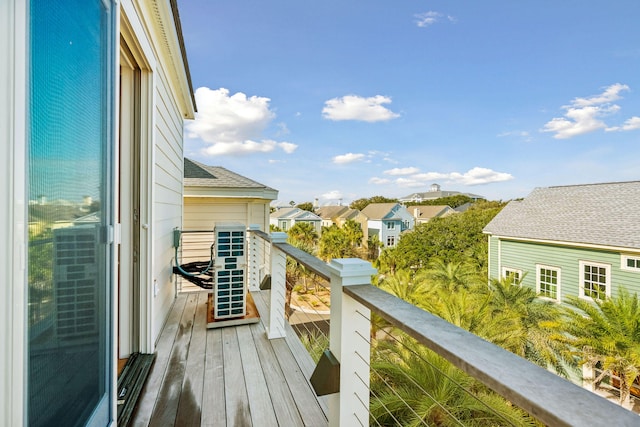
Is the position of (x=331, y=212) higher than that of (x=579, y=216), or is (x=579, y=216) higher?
(x=331, y=212)

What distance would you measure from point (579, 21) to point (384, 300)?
24414mm

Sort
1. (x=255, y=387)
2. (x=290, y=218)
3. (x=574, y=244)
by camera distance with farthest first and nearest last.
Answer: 1. (x=290, y=218)
2. (x=574, y=244)
3. (x=255, y=387)

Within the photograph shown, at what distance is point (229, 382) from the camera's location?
6.70 ft

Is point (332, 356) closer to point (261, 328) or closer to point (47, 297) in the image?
point (47, 297)

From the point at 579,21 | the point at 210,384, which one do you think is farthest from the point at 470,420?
the point at 579,21

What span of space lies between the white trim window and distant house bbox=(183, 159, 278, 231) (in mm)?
10784

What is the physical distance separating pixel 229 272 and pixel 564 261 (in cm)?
1233

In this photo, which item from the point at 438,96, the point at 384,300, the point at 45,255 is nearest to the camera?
the point at 45,255

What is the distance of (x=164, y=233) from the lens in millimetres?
3121

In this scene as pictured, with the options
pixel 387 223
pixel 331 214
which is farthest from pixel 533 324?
pixel 331 214

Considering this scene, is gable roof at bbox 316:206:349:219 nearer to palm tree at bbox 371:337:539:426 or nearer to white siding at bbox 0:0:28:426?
palm tree at bbox 371:337:539:426

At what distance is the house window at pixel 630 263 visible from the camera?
9.08 m

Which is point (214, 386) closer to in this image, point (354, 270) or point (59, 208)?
point (354, 270)

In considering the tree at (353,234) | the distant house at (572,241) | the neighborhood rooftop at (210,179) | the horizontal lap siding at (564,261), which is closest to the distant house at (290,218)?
the tree at (353,234)
